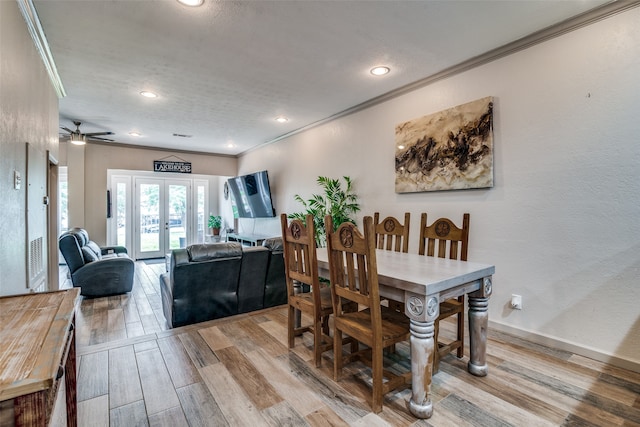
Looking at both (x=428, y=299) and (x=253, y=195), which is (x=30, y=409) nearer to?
(x=428, y=299)

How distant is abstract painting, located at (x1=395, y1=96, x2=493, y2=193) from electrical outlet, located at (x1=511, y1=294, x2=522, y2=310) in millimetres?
1002

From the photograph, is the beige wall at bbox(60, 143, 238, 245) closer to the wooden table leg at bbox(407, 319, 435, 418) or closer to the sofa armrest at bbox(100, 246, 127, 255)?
the sofa armrest at bbox(100, 246, 127, 255)

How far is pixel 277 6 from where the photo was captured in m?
2.07

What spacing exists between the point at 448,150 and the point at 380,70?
1058 mm

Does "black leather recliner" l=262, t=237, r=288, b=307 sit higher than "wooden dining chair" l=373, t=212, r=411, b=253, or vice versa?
"wooden dining chair" l=373, t=212, r=411, b=253

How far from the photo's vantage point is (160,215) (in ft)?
25.6

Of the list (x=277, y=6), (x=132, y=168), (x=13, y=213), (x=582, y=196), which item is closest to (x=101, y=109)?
(x=132, y=168)

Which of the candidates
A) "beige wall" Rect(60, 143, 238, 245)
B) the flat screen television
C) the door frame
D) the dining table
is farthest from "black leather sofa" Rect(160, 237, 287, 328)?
the door frame

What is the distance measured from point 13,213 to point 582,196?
3.98 metres

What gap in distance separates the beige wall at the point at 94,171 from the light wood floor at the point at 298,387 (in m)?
4.35

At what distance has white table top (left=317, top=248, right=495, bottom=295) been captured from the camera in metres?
1.63

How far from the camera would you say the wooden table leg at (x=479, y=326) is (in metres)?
1.97

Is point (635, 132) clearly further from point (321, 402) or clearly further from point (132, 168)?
point (132, 168)

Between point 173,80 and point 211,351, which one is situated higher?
point 173,80
